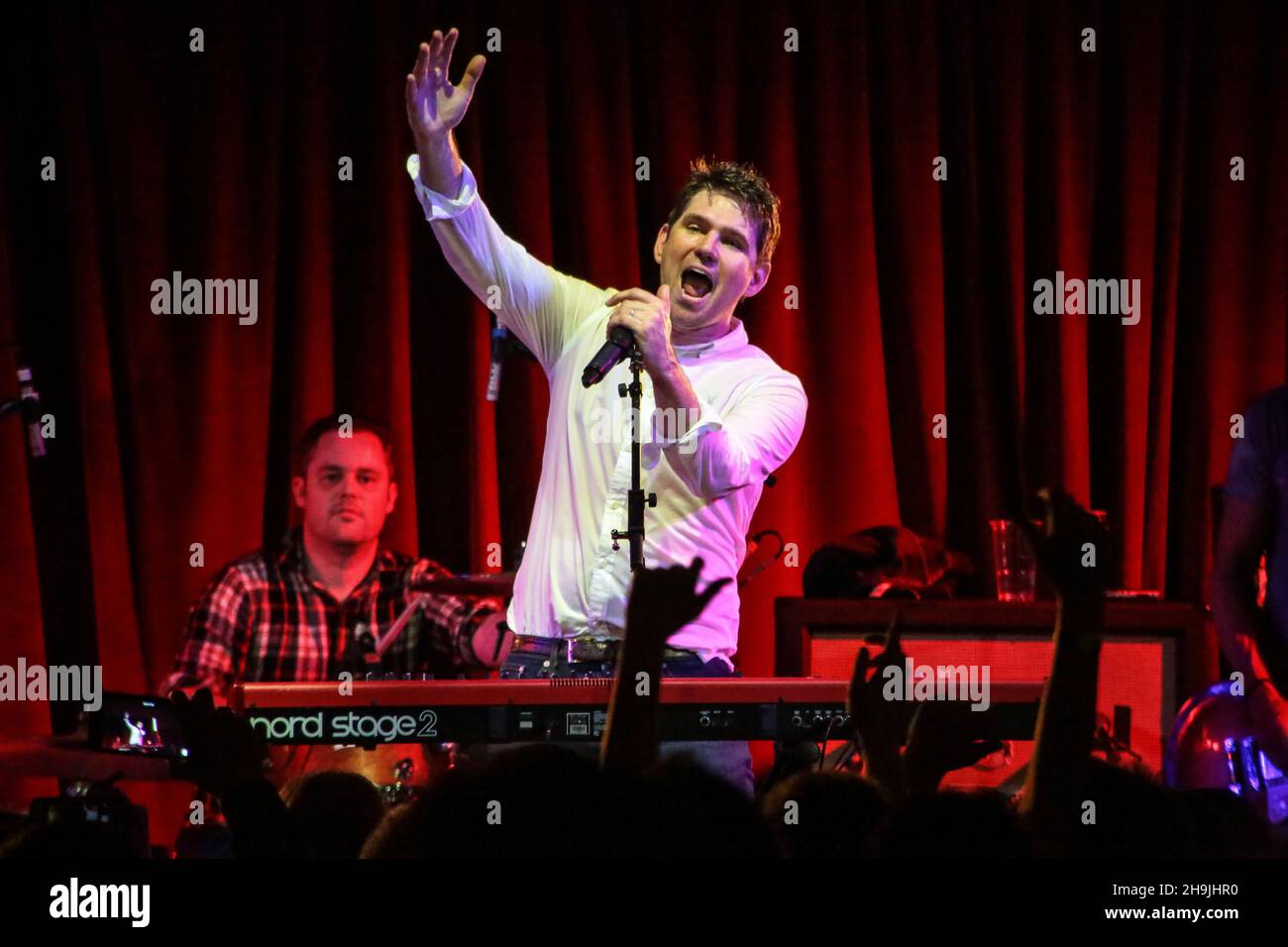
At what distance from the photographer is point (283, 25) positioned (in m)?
4.55

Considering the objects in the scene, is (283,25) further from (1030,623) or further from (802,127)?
(1030,623)

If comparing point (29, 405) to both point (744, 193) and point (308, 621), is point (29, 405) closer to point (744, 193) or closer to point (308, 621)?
point (308, 621)

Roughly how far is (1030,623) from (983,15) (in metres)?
2.13

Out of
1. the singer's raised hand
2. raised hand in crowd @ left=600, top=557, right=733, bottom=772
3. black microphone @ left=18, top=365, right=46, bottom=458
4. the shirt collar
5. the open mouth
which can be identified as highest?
the singer's raised hand

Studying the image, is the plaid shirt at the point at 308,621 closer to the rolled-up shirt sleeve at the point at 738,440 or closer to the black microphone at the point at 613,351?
the rolled-up shirt sleeve at the point at 738,440

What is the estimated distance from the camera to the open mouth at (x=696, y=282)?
9.91 feet

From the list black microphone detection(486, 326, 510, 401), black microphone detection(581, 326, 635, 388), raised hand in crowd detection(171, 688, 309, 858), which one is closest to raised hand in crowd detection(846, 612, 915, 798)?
raised hand in crowd detection(171, 688, 309, 858)

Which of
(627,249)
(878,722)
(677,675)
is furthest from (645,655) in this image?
(627,249)

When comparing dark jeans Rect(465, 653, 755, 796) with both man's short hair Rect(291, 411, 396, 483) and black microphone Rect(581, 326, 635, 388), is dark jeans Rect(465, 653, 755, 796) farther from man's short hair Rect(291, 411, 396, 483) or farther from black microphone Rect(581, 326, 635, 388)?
man's short hair Rect(291, 411, 396, 483)

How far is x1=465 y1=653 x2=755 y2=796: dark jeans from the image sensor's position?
2.63 metres

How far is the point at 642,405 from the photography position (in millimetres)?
2869

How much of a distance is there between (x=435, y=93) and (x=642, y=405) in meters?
0.67

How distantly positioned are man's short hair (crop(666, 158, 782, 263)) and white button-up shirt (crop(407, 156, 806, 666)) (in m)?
0.22
